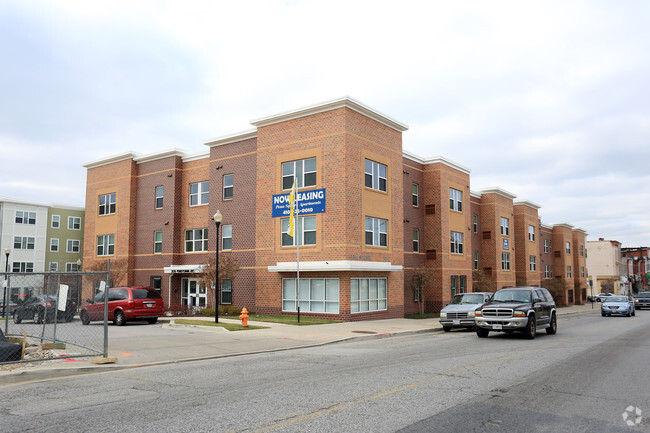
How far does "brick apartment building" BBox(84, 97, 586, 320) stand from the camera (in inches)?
1033

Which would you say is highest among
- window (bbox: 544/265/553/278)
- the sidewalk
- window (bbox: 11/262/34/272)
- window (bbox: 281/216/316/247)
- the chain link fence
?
window (bbox: 281/216/316/247)

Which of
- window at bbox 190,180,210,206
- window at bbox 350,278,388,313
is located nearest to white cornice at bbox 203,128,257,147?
window at bbox 190,180,210,206

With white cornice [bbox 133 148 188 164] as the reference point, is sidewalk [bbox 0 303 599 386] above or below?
below

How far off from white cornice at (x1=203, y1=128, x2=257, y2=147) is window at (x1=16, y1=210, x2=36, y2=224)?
31.4m

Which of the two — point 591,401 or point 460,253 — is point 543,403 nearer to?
point 591,401

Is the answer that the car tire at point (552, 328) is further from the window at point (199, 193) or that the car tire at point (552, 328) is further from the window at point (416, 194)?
the window at point (199, 193)

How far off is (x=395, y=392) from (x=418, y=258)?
27.5 m

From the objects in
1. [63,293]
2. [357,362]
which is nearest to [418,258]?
[357,362]

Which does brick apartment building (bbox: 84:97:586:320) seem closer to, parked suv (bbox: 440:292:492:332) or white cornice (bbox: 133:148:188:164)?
white cornice (bbox: 133:148:188:164)

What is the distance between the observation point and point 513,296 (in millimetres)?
18375

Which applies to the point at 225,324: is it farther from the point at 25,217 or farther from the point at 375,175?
the point at 25,217

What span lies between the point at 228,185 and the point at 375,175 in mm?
9948

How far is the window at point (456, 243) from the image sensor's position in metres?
37.4

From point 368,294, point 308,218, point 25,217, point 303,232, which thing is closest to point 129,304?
point 303,232
